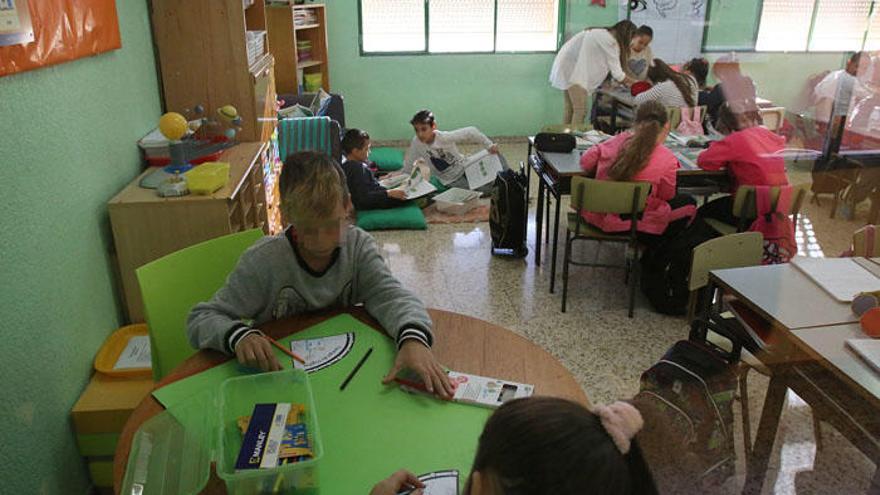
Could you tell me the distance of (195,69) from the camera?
3.34 m

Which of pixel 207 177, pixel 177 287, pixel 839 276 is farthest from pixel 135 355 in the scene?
pixel 839 276

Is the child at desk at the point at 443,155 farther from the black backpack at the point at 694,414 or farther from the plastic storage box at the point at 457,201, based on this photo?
the black backpack at the point at 694,414

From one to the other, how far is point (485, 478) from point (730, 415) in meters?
1.67

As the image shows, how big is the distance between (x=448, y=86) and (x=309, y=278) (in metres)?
5.63

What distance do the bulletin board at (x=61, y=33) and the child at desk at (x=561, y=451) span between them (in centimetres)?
173

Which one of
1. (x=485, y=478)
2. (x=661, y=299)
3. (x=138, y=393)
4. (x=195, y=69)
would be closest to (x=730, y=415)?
(x=661, y=299)

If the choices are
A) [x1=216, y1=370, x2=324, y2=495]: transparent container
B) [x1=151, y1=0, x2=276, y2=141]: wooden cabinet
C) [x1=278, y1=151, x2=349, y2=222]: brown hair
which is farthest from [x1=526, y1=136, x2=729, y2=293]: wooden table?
[x1=216, y1=370, x2=324, y2=495]: transparent container

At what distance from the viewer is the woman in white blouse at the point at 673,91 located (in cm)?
502

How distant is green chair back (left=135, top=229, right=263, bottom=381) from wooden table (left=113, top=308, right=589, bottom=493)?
0.36 m

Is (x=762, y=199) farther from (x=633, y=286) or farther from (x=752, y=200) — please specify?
(x=633, y=286)

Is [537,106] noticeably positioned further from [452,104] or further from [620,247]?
[620,247]

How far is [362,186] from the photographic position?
4652mm

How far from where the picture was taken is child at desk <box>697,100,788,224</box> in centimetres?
337

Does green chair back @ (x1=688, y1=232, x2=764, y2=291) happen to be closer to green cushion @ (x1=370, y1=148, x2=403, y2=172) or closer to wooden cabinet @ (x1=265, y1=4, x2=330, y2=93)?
green cushion @ (x1=370, y1=148, x2=403, y2=172)
